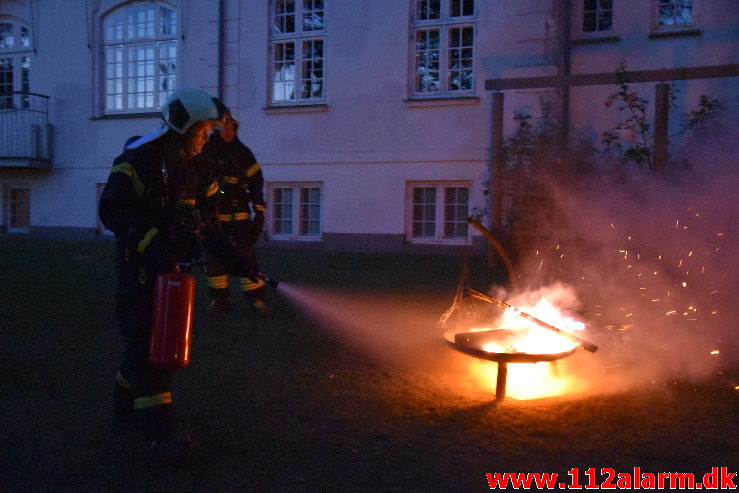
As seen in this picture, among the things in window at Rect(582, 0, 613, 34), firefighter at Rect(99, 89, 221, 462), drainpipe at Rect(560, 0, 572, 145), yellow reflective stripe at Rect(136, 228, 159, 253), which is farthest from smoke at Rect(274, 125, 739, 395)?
window at Rect(582, 0, 613, 34)

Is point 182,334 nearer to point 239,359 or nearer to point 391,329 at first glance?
point 239,359

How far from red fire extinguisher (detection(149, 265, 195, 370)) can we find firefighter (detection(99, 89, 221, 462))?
156 mm

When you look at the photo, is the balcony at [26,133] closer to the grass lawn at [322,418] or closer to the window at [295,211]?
the window at [295,211]

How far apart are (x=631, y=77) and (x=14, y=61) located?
616 inches

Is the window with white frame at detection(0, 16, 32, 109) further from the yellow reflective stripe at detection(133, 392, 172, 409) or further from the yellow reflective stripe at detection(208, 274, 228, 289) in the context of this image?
the yellow reflective stripe at detection(133, 392, 172, 409)

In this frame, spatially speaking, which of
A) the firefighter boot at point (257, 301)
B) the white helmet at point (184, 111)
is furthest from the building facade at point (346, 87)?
the white helmet at point (184, 111)

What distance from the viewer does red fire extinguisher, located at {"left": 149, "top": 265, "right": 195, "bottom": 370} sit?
3.29 meters

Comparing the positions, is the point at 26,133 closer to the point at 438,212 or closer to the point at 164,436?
the point at 438,212

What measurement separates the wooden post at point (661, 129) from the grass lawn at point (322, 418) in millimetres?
3783

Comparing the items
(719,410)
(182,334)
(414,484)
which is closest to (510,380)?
(719,410)

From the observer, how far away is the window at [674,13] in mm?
11633

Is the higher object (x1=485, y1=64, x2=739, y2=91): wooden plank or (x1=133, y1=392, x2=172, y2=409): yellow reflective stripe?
(x1=485, y1=64, x2=739, y2=91): wooden plank

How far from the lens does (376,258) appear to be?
12570 millimetres

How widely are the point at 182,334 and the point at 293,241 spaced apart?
36.0 ft
